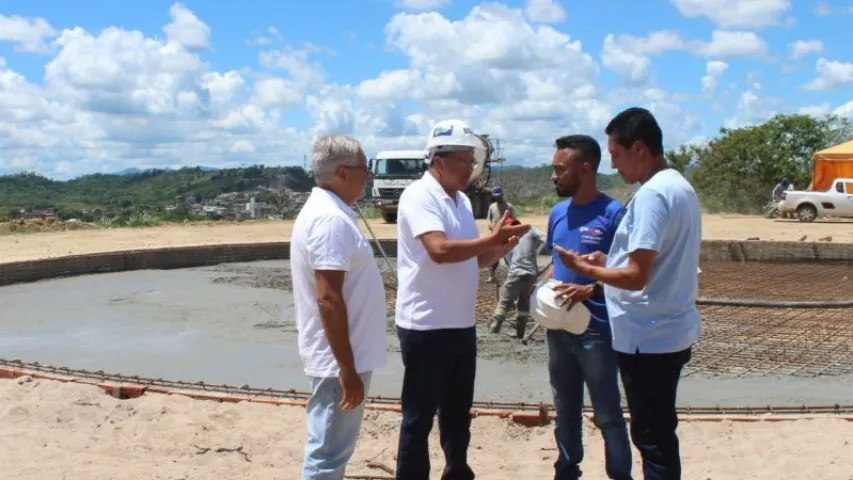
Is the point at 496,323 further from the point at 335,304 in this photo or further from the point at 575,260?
the point at 335,304

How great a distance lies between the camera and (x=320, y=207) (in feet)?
9.53

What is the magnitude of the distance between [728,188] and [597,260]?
92.5ft

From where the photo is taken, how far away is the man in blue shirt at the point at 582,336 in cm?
336

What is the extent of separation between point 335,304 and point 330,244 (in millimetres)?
188

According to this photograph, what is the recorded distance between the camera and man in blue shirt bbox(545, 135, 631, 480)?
3.36 m

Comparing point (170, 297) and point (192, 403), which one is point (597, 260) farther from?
point (170, 297)

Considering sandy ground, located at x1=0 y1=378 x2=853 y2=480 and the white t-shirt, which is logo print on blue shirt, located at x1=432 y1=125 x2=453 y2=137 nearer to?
the white t-shirt

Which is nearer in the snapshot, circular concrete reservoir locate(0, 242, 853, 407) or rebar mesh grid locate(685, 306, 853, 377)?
circular concrete reservoir locate(0, 242, 853, 407)

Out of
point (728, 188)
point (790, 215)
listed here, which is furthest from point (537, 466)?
point (728, 188)

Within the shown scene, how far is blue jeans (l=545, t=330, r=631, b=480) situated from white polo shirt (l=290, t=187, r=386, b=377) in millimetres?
832

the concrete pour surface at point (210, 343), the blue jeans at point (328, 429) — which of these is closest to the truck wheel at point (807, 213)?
the concrete pour surface at point (210, 343)

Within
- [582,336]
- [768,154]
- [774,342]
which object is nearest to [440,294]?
[582,336]

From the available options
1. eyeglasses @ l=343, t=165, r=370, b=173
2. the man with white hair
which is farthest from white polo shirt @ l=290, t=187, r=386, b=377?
eyeglasses @ l=343, t=165, r=370, b=173

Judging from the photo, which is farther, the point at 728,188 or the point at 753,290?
the point at 728,188
